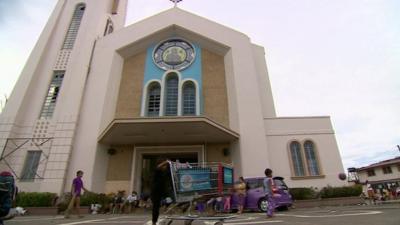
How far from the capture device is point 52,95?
643 inches

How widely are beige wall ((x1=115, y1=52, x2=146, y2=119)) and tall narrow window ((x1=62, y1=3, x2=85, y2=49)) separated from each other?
15.3ft

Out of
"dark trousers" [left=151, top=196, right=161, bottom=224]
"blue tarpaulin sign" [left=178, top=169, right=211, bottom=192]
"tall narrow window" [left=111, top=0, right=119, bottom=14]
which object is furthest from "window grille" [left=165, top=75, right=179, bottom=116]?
"dark trousers" [left=151, top=196, right=161, bottom=224]

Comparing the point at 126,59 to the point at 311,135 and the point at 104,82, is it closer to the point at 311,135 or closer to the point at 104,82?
the point at 104,82

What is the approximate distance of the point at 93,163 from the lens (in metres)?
13.1

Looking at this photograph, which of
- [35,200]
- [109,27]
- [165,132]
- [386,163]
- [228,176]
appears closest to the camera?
[228,176]

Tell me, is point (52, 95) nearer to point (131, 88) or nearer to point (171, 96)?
point (131, 88)

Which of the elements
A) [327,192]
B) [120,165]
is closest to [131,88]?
[120,165]

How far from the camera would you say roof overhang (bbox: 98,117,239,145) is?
11.6 m

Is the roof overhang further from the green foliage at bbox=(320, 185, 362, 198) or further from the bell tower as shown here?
the green foliage at bbox=(320, 185, 362, 198)

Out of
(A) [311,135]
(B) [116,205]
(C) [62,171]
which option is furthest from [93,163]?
(A) [311,135]

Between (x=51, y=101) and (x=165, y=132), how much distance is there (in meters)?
8.45

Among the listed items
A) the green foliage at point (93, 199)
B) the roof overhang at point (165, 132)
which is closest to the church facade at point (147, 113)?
the roof overhang at point (165, 132)

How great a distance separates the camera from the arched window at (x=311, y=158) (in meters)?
14.1

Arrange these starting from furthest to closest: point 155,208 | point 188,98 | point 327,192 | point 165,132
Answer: point 188,98 → point 165,132 → point 327,192 → point 155,208
